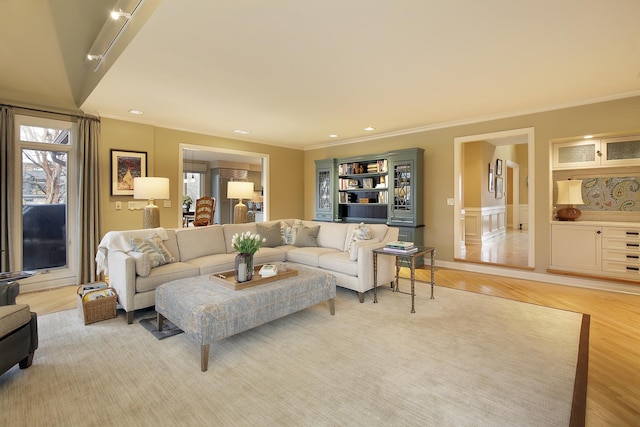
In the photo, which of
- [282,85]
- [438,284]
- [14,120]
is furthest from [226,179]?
[438,284]

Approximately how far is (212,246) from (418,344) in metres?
2.97

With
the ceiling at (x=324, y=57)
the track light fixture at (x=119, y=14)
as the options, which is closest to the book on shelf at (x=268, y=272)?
the ceiling at (x=324, y=57)

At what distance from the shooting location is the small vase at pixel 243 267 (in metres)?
2.83

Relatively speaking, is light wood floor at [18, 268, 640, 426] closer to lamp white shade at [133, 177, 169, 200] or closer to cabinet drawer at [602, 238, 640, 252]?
cabinet drawer at [602, 238, 640, 252]

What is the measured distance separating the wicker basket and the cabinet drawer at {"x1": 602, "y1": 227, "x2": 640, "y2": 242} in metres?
6.22

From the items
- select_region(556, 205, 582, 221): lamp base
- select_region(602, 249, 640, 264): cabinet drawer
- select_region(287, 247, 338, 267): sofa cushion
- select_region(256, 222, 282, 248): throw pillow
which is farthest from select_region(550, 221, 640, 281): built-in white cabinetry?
select_region(256, 222, 282, 248): throw pillow

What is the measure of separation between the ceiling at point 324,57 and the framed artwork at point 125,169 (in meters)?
0.61

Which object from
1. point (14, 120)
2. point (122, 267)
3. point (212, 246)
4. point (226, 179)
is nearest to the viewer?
point (122, 267)

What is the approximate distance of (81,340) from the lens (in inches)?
107

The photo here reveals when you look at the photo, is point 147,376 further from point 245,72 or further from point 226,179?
point 226,179

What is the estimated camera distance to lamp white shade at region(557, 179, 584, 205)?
4609 mm

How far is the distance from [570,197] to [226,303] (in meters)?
5.08

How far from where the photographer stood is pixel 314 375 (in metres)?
2.19

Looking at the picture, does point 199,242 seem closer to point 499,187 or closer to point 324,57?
point 324,57
